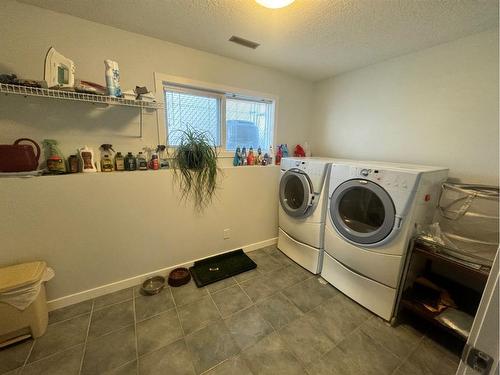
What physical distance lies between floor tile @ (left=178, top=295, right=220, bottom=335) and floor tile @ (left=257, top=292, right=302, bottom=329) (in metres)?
0.36

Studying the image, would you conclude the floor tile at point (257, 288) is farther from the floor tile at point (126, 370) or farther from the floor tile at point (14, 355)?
the floor tile at point (14, 355)

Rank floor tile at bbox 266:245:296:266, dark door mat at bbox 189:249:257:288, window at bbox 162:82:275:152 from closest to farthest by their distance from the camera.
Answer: dark door mat at bbox 189:249:257:288, window at bbox 162:82:275:152, floor tile at bbox 266:245:296:266

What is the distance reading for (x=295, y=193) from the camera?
2145 mm

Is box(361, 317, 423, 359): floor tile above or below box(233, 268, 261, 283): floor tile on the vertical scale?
above

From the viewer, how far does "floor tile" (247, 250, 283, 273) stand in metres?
2.06

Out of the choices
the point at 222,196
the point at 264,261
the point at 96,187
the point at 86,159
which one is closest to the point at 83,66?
the point at 86,159

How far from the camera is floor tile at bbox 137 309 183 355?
126 cm

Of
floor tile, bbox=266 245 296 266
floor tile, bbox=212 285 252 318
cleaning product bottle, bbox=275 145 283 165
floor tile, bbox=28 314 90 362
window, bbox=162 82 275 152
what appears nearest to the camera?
floor tile, bbox=28 314 90 362

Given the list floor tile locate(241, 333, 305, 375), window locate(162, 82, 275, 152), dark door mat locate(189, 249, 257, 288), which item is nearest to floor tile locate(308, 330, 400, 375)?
floor tile locate(241, 333, 305, 375)

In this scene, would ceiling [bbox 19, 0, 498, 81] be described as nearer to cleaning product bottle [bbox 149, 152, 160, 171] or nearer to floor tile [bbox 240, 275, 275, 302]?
cleaning product bottle [bbox 149, 152, 160, 171]

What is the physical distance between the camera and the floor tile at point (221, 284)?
176 centimetres

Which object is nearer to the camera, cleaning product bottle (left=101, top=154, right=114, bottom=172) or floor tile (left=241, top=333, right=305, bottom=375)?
floor tile (left=241, top=333, right=305, bottom=375)

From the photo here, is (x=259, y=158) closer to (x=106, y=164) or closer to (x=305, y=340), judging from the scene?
(x=106, y=164)

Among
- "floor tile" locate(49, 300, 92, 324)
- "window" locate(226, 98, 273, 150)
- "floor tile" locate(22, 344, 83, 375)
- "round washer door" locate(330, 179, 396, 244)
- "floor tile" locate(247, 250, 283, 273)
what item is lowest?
"floor tile" locate(49, 300, 92, 324)
